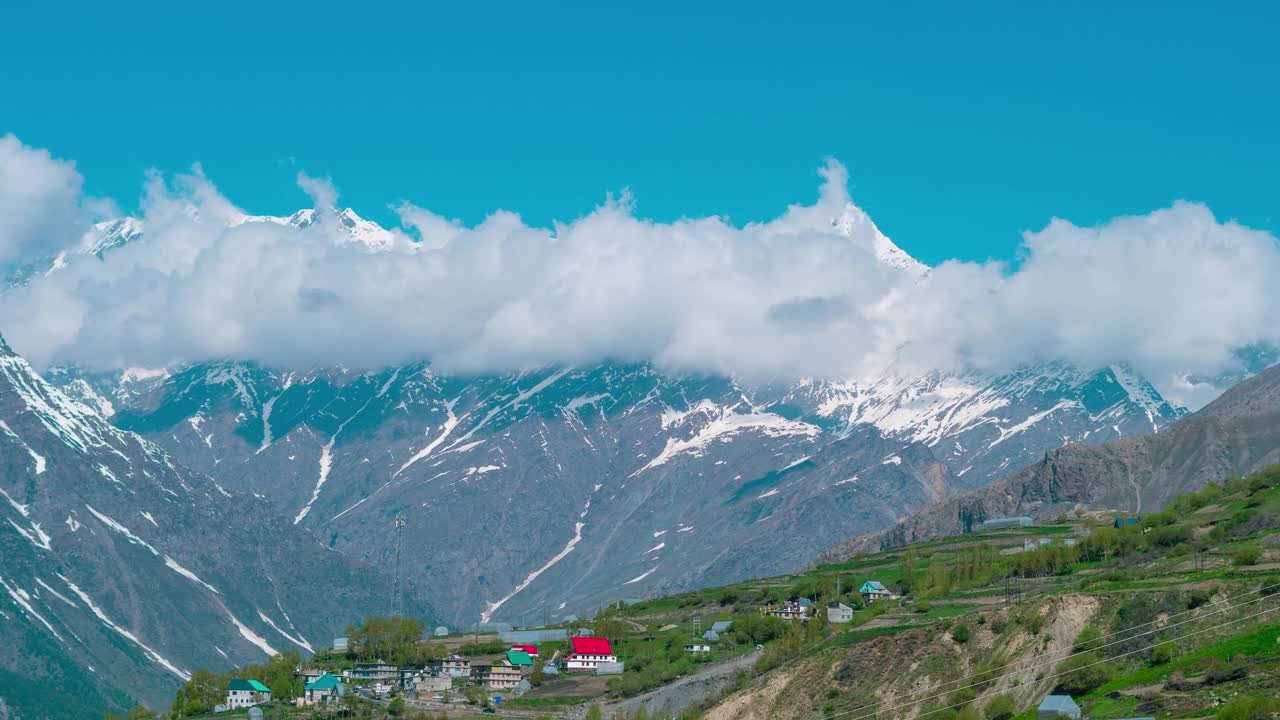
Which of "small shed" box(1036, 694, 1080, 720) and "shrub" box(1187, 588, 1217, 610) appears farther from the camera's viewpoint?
"shrub" box(1187, 588, 1217, 610)

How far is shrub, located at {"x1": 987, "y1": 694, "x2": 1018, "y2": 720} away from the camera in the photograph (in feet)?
498

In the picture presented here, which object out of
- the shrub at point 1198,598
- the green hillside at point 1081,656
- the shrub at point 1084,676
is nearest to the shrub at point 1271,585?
the green hillside at point 1081,656

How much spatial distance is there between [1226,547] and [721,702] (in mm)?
57168

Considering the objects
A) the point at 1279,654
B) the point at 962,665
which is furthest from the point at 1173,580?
the point at 1279,654

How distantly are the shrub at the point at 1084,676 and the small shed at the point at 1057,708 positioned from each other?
11.5 feet

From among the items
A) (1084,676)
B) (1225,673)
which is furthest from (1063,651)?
(1225,673)

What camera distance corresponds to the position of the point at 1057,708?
5610 inches

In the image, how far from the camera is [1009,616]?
174125mm

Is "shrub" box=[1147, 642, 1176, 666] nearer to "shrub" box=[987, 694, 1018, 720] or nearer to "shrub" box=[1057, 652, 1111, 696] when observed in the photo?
"shrub" box=[1057, 652, 1111, 696]

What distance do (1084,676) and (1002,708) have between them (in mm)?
7504

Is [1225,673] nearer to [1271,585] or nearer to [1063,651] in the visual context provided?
[1063,651]

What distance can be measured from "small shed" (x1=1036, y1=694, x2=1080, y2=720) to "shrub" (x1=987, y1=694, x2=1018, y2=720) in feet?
20.0

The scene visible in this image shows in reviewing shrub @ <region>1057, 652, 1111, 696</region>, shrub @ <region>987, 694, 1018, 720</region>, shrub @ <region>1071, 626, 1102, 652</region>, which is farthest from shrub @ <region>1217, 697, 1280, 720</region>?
shrub @ <region>1071, 626, 1102, 652</region>

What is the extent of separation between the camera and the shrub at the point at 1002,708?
15188 cm
